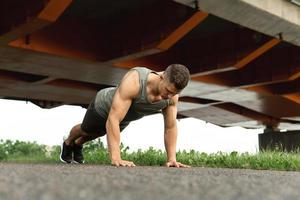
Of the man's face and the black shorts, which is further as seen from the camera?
the black shorts

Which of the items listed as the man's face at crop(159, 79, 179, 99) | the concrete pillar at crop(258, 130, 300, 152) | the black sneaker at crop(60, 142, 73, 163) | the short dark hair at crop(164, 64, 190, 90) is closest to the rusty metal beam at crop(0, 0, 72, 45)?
the black sneaker at crop(60, 142, 73, 163)

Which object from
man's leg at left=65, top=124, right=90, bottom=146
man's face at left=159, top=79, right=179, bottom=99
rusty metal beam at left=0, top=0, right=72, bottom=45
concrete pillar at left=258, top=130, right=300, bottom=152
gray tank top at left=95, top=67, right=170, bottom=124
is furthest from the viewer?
concrete pillar at left=258, top=130, right=300, bottom=152

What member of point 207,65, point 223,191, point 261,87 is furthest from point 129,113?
point 261,87

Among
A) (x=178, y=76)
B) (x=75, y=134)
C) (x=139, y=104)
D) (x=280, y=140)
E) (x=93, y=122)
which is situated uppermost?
(x=280, y=140)

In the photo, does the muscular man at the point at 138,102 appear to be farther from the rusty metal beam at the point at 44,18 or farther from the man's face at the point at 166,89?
the rusty metal beam at the point at 44,18

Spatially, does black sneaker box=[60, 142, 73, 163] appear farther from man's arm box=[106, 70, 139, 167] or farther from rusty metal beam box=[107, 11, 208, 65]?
rusty metal beam box=[107, 11, 208, 65]

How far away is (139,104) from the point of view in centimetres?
515

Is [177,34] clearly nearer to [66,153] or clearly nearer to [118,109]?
Answer: [66,153]

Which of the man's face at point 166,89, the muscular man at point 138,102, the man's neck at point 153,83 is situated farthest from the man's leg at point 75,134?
the man's face at point 166,89

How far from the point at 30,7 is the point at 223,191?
832 centimetres

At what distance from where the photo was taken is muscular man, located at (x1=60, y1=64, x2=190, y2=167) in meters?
4.65

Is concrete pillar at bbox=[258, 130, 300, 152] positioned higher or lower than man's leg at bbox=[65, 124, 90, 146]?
higher

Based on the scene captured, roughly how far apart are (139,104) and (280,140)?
18.2m

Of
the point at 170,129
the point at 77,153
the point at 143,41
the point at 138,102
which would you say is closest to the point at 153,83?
the point at 138,102
